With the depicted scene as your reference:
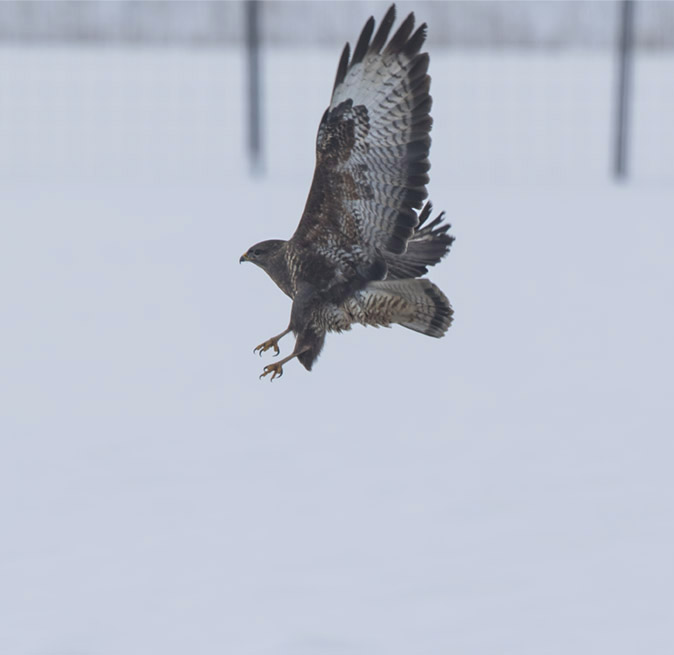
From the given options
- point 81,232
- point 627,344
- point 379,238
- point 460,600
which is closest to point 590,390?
point 627,344

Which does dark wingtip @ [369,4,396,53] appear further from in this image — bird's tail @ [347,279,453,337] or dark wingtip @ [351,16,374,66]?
bird's tail @ [347,279,453,337]

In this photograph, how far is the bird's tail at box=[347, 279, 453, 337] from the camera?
3988mm

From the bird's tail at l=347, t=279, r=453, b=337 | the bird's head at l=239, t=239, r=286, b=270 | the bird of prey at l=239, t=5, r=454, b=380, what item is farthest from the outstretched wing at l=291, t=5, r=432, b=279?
the bird's head at l=239, t=239, r=286, b=270

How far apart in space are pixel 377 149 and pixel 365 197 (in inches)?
5.9

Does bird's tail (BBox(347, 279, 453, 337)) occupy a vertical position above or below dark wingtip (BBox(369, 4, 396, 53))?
below

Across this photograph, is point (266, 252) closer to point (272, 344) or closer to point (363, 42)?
point (272, 344)

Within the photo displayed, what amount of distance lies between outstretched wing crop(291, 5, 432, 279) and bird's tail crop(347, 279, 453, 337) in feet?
0.41

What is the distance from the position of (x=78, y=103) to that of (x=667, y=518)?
1334 centimetres

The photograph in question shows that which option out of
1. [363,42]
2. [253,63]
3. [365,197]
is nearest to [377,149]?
[365,197]

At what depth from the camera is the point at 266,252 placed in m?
4.33

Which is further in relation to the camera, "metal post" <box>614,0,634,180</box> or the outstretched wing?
"metal post" <box>614,0,634,180</box>

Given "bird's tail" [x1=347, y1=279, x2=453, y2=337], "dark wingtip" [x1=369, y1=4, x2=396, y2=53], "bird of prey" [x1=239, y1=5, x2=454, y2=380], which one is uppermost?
"dark wingtip" [x1=369, y1=4, x2=396, y2=53]

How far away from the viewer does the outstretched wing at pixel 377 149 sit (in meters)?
3.93

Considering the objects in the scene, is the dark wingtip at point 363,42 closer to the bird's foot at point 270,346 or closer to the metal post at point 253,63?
the bird's foot at point 270,346
